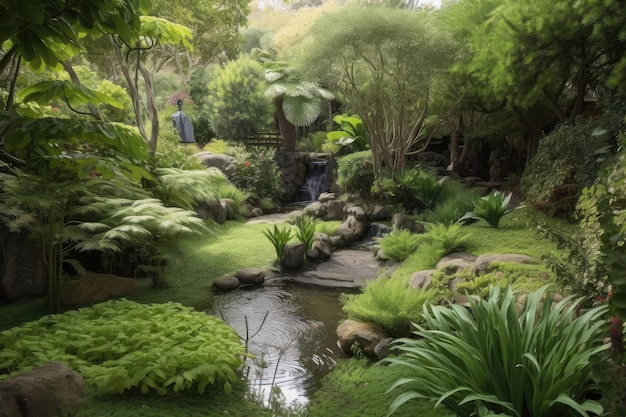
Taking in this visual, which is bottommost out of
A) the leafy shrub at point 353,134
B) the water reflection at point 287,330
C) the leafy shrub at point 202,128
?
the water reflection at point 287,330

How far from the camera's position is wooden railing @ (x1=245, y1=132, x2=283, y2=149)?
57.4 feet

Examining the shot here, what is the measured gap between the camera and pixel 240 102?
17.8 meters

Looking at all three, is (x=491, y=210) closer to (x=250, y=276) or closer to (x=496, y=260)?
(x=496, y=260)

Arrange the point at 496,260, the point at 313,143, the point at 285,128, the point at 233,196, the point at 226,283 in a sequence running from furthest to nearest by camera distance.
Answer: the point at 313,143 → the point at 285,128 → the point at 233,196 → the point at 226,283 → the point at 496,260

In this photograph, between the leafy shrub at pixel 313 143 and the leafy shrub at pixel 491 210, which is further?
the leafy shrub at pixel 313 143

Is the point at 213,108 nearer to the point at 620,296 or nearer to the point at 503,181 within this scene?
the point at 503,181

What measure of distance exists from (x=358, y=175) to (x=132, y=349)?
9.15 meters

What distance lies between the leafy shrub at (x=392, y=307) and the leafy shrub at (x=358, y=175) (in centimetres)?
708

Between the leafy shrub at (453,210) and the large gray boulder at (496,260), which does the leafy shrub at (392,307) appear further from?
the leafy shrub at (453,210)

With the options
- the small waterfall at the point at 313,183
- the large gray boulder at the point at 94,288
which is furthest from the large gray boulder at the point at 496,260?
the small waterfall at the point at 313,183

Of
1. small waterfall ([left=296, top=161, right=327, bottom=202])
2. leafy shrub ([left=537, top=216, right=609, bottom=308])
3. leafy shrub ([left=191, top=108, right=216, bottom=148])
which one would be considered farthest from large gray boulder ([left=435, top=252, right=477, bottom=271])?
leafy shrub ([left=191, top=108, right=216, bottom=148])

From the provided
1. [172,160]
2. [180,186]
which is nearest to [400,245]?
[180,186]

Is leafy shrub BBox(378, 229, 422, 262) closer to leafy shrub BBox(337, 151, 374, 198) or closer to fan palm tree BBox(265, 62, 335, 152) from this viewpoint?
leafy shrub BBox(337, 151, 374, 198)

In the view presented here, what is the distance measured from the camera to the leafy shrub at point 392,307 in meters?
4.64
